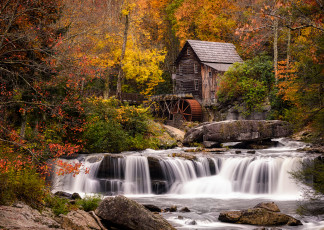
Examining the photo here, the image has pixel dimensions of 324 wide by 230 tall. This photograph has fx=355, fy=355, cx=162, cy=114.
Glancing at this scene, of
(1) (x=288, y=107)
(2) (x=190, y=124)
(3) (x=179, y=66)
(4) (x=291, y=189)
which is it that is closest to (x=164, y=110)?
(3) (x=179, y=66)

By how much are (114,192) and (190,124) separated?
639 inches

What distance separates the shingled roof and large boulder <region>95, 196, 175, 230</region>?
29135mm

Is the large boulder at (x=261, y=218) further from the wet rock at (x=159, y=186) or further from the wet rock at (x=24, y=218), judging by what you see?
the wet rock at (x=159, y=186)

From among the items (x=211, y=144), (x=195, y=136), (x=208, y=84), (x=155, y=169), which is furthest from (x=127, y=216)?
(x=208, y=84)

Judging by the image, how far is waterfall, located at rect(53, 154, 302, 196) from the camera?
15367mm

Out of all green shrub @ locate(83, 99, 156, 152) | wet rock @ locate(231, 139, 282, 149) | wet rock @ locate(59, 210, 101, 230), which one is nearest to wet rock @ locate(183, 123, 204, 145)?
wet rock @ locate(231, 139, 282, 149)

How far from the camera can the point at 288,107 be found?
27141 mm

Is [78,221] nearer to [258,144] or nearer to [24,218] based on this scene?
[24,218]

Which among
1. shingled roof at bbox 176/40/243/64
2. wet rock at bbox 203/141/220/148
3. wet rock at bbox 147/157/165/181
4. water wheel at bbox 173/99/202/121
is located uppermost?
shingled roof at bbox 176/40/243/64

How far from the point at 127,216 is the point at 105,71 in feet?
63.2

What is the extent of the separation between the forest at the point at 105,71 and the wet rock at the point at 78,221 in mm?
1011

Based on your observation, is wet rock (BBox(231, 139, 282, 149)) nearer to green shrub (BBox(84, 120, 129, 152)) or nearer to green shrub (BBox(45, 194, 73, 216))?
green shrub (BBox(84, 120, 129, 152))

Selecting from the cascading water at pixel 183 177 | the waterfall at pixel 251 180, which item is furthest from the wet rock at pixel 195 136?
the waterfall at pixel 251 180

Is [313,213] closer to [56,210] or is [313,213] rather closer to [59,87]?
[56,210]
